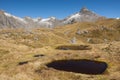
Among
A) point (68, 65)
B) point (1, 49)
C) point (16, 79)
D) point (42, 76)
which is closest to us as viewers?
point (16, 79)

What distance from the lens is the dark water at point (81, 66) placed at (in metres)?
67.0

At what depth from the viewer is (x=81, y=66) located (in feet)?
232

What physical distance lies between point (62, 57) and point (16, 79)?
99.1 feet

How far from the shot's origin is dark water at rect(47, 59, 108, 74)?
67000 mm

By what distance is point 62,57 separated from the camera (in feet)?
261

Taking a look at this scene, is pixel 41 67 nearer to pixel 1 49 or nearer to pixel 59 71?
pixel 59 71

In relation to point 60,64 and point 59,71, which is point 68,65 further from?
point 59,71

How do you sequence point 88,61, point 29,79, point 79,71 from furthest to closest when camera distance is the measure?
point 88,61
point 79,71
point 29,79

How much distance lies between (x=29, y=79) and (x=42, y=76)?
550cm

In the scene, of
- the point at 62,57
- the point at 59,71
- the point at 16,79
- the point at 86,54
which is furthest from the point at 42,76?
the point at 86,54

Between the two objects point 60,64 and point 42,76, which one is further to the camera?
point 60,64

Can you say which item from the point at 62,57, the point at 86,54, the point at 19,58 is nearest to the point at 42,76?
the point at 62,57

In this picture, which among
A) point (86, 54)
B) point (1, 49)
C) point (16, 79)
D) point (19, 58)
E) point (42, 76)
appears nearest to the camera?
point (16, 79)

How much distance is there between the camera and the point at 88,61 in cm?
7788
